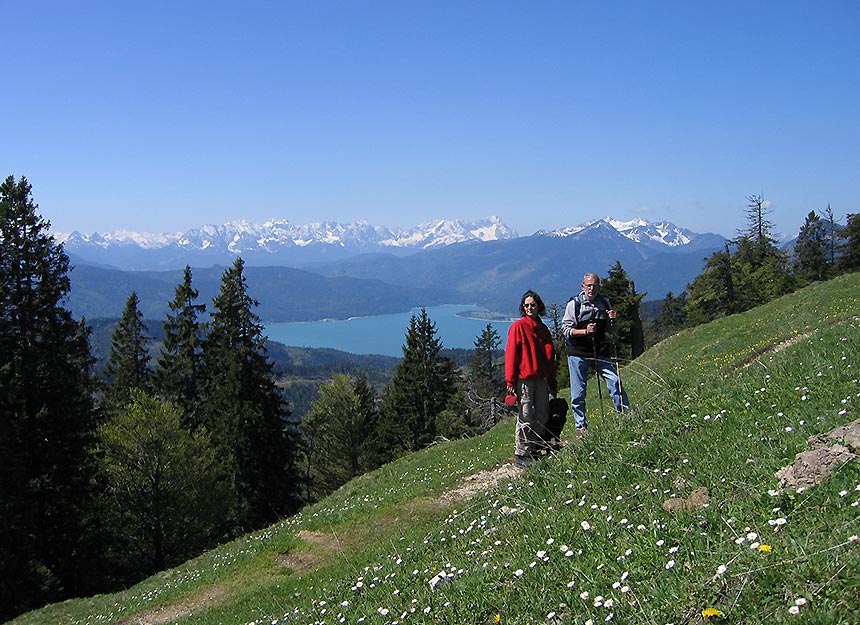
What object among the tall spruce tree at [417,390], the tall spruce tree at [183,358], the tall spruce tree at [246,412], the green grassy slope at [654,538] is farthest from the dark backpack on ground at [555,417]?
the tall spruce tree at [417,390]

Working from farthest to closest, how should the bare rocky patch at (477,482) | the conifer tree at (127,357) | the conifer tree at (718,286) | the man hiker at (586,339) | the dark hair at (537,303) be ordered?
the conifer tree at (718,286), the conifer tree at (127,357), the bare rocky patch at (477,482), the man hiker at (586,339), the dark hair at (537,303)

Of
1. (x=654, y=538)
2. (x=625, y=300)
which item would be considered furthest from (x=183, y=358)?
(x=654, y=538)

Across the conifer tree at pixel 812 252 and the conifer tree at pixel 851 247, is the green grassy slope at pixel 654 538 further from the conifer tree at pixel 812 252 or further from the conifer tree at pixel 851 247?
the conifer tree at pixel 812 252

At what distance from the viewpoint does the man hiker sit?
1083 cm

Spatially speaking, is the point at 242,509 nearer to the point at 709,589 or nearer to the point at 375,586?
the point at 375,586

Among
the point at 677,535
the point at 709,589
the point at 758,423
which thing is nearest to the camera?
the point at 709,589

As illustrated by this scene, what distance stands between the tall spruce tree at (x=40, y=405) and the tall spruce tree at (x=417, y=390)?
3325cm

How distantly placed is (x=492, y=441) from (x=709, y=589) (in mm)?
16996

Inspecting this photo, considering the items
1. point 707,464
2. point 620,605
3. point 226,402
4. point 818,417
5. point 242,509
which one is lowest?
point 242,509

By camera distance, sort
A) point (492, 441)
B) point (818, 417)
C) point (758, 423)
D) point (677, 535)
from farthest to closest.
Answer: point (492, 441)
point (758, 423)
point (818, 417)
point (677, 535)

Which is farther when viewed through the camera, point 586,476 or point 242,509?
point 242,509

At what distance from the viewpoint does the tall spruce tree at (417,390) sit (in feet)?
193

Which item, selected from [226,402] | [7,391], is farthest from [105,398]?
[7,391]

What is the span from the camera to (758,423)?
6.36 m
